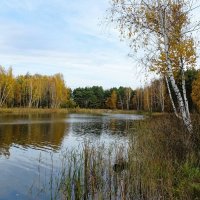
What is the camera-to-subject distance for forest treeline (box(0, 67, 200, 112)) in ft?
206

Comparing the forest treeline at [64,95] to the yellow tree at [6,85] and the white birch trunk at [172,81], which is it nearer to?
the yellow tree at [6,85]

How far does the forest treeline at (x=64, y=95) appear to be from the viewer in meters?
62.7

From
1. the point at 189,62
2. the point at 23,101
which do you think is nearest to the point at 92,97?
the point at 23,101

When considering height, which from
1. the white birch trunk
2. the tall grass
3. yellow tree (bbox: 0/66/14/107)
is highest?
yellow tree (bbox: 0/66/14/107)

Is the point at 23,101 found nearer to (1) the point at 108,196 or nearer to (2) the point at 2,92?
(2) the point at 2,92

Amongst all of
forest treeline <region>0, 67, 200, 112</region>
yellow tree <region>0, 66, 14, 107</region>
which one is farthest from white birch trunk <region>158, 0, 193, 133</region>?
yellow tree <region>0, 66, 14, 107</region>

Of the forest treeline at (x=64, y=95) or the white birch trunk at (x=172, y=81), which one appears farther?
the forest treeline at (x=64, y=95)

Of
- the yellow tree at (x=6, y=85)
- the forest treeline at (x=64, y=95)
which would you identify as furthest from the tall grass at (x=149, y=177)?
the yellow tree at (x=6, y=85)

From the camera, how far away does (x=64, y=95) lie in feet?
274

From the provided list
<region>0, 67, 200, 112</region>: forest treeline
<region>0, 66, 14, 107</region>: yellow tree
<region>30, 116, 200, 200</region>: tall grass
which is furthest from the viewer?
<region>0, 67, 200, 112</region>: forest treeline

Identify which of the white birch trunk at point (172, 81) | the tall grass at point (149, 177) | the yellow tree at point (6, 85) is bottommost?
the tall grass at point (149, 177)

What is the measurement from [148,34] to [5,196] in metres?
7.59

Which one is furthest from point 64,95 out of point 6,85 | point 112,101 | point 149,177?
point 149,177

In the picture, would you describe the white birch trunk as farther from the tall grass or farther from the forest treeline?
the forest treeline
